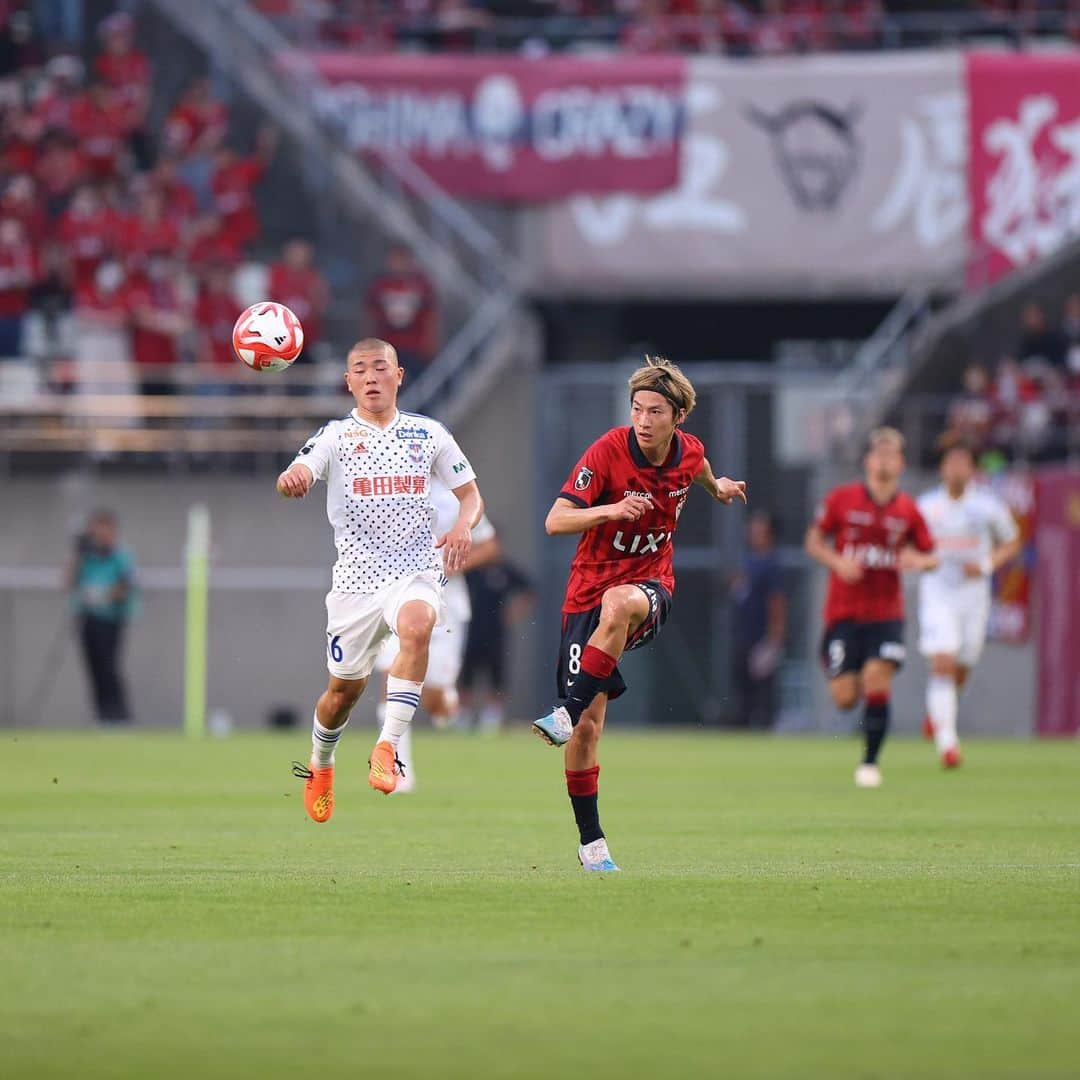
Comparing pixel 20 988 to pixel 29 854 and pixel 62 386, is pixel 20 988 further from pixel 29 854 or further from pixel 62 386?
pixel 62 386

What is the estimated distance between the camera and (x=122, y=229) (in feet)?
88.4

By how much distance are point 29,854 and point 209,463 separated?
17.0m

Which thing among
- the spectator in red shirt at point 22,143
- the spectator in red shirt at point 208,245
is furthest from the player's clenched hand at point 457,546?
the spectator in red shirt at point 22,143

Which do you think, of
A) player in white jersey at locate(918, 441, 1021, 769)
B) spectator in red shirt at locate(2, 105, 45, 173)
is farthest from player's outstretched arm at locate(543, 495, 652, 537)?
spectator in red shirt at locate(2, 105, 45, 173)

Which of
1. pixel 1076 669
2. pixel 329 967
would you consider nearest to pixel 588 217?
pixel 1076 669

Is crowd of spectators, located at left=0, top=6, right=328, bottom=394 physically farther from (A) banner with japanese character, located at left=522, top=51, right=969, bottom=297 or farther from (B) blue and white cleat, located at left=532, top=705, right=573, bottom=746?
(B) blue and white cleat, located at left=532, top=705, right=573, bottom=746

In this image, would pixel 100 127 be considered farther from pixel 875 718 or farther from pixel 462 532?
pixel 462 532

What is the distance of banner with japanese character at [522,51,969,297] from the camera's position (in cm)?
2877

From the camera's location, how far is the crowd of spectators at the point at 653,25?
29.5m

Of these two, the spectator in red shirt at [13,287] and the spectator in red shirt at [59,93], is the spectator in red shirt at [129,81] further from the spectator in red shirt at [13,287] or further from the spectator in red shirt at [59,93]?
the spectator in red shirt at [13,287]

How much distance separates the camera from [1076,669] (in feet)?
82.2

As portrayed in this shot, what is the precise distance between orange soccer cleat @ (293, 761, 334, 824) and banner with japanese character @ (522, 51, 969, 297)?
17.5 metres

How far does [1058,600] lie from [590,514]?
55.5 feet

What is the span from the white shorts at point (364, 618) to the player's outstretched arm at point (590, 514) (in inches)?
79.9
